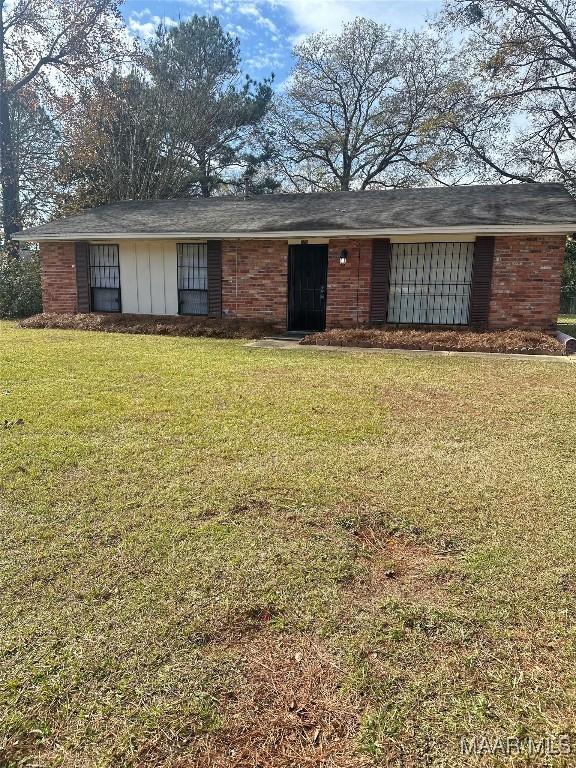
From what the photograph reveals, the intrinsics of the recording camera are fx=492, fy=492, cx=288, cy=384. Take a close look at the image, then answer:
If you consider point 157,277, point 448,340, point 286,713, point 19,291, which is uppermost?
point 157,277

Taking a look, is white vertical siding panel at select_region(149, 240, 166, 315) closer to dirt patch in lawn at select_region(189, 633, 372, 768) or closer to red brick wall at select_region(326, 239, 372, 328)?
red brick wall at select_region(326, 239, 372, 328)

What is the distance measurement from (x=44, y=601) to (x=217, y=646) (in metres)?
0.84

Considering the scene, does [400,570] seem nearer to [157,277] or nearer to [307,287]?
[307,287]

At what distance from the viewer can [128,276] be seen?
1394 cm

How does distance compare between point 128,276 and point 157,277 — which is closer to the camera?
point 157,277

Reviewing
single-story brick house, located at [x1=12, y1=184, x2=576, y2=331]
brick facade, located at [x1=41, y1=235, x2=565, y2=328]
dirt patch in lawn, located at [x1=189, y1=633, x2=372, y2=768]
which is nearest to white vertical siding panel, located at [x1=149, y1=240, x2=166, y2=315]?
single-story brick house, located at [x1=12, y1=184, x2=576, y2=331]

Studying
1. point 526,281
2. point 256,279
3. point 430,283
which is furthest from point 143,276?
point 526,281

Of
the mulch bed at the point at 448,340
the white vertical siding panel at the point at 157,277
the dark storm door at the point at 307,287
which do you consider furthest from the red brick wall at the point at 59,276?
the mulch bed at the point at 448,340

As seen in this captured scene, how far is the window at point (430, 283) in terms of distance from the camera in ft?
37.2

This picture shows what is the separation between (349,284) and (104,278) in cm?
729

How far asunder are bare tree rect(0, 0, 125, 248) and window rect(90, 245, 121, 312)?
9566 mm

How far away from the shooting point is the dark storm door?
12.3 meters

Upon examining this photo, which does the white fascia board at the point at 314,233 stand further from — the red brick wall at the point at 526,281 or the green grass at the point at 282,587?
the green grass at the point at 282,587

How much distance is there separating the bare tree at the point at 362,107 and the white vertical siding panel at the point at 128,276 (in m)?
15.0
